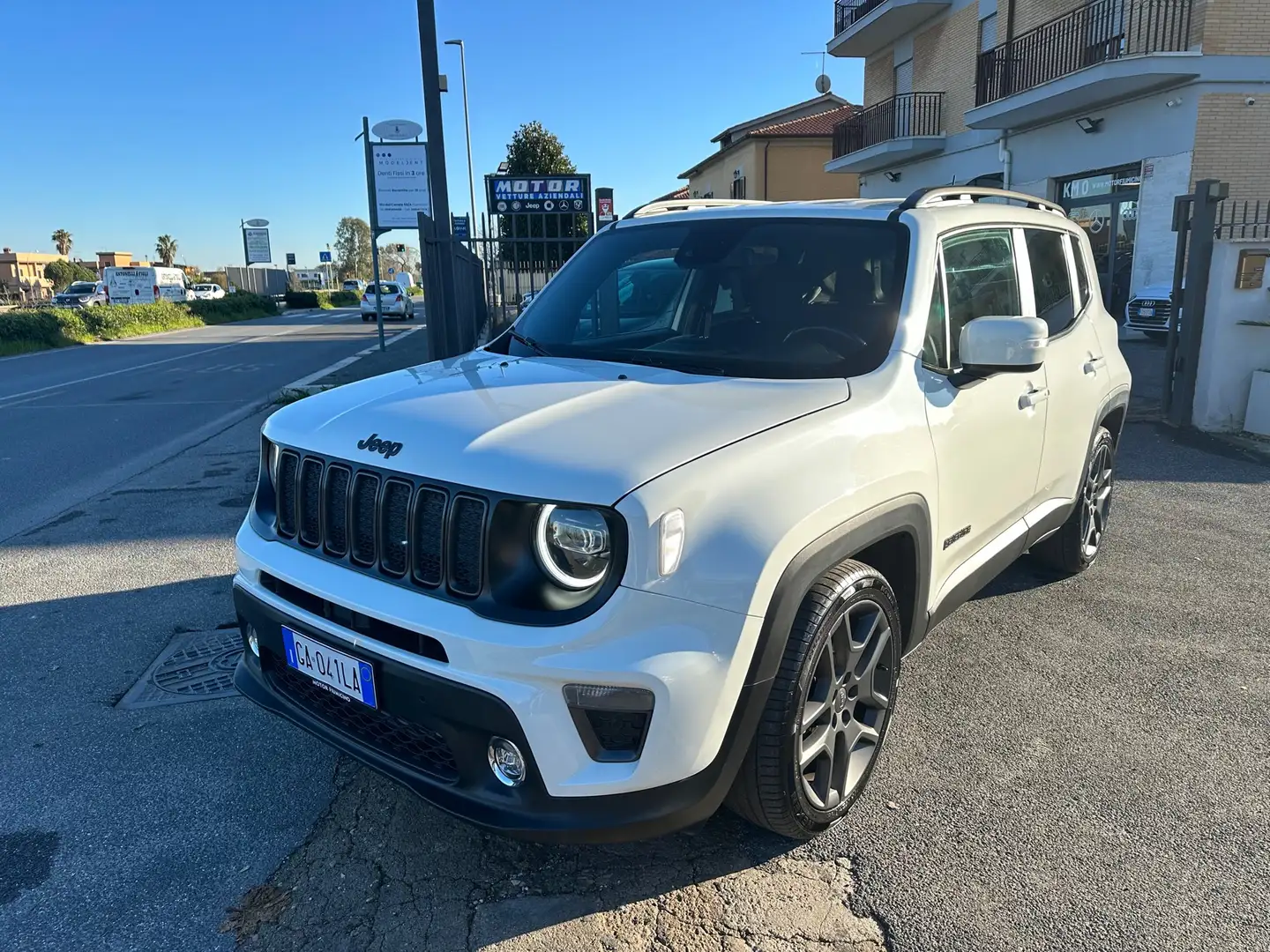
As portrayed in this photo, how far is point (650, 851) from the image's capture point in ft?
8.61

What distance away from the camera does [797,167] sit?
37.2 metres

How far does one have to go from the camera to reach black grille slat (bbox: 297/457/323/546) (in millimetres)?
2619

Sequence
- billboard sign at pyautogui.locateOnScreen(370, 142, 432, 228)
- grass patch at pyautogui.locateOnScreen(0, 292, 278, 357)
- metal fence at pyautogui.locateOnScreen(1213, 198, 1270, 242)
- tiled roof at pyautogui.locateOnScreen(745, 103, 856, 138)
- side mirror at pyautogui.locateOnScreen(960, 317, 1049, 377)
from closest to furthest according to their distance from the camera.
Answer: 1. side mirror at pyautogui.locateOnScreen(960, 317, 1049, 377)
2. metal fence at pyautogui.locateOnScreen(1213, 198, 1270, 242)
3. billboard sign at pyautogui.locateOnScreen(370, 142, 432, 228)
4. grass patch at pyautogui.locateOnScreen(0, 292, 278, 357)
5. tiled roof at pyautogui.locateOnScreen(745, 103, 856, 138)

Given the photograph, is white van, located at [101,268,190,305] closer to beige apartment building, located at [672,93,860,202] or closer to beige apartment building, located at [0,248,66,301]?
beige apartment building, located at [672,93,860,202]

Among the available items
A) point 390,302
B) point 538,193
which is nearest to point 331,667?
point 538,193

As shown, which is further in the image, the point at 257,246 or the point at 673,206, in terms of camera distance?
the point at 257,246

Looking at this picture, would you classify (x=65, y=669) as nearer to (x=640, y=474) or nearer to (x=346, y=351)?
(x=640, y=474)

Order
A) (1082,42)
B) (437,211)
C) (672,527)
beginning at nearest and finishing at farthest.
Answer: (672,527), (437,211), (1082,42)

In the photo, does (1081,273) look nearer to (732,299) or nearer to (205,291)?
(732,299)

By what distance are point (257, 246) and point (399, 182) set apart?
46.4 meters

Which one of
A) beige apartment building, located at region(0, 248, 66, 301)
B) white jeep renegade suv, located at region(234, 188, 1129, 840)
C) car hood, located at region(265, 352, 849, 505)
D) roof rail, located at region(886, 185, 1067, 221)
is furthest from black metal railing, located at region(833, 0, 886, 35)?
beige apartment building, located at region(0, 248, 66, 301)

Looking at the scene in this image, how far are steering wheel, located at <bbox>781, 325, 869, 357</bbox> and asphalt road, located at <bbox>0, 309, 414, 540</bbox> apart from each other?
5.46 meters

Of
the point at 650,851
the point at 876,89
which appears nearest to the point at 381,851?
the point at 650,851

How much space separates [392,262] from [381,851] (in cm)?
11011
